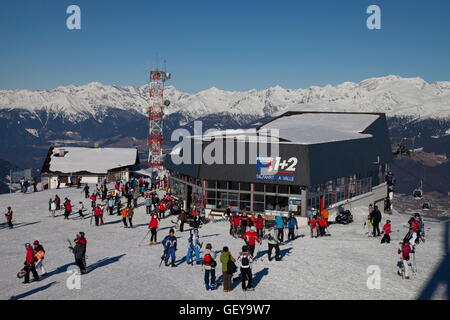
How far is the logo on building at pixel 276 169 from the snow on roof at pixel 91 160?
132 feet

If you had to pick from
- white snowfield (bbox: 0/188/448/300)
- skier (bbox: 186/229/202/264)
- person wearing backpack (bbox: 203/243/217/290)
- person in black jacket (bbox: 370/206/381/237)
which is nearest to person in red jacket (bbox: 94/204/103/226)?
white snowfield (bbox: 0/188/448/300)

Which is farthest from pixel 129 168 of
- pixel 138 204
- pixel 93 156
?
pixel 138 204

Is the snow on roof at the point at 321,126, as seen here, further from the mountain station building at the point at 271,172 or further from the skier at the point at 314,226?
→ the skier at the point at 314,226

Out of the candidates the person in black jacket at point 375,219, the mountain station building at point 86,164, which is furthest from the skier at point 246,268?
the mountain station building at point 86,164

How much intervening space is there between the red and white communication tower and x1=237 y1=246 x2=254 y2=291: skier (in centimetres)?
6949

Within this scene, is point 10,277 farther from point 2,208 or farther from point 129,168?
point 129,168

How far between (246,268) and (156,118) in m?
74.6

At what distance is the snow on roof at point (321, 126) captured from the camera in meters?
37.7

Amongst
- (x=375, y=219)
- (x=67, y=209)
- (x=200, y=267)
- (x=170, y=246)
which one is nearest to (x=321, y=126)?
(x=375, y=219)

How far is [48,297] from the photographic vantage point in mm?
16859

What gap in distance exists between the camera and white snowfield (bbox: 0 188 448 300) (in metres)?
17.2

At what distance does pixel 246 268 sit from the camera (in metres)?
16.8

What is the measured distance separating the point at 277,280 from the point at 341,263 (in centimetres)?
407
